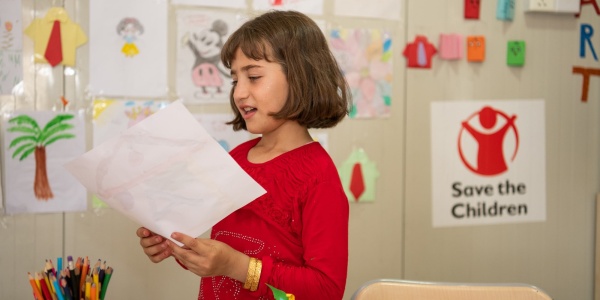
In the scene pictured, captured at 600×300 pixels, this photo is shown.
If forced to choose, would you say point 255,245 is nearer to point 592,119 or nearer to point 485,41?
point 485,41

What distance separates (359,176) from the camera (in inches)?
93.5

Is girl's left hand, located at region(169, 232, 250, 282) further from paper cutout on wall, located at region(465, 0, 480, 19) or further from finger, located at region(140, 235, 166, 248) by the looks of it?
paper cutout on wall, located at region(465, 0, 480, 19)

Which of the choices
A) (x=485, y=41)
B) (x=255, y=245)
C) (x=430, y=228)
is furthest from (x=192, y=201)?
(x=485, y=41)

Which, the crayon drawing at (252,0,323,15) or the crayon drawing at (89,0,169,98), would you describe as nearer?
the crayon drawing at (89,0,169,98)

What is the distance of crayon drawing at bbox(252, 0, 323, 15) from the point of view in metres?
2.23

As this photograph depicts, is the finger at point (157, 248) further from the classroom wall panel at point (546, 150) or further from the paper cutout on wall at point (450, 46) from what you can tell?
the paper cutout on wall at point (450, 46)

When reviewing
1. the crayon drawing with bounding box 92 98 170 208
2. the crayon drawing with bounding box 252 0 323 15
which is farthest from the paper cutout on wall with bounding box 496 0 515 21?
the crayon drawing with bounding box 92 98 170 208

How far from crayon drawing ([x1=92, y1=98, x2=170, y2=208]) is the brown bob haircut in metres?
0.96

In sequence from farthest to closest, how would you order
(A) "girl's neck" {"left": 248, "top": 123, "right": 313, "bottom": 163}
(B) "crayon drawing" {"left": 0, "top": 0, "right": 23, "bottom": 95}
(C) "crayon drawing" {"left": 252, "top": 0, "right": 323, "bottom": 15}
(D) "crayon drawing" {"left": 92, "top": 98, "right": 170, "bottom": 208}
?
(C) "crayon drawing" {"left": 252, "top": 0, "right": 323, "bottom": 15} → (D) "crayon drawing" {"left": 92, "top": 98, "right": 170, "bottom": 208} → (B) "crayon drawing" {"left": 0, "top": 0, "right": 23, "bottom": 95} → (A) "girl's neck" {"left": 248, "top": 123, "right": 313, "bottom": 163}

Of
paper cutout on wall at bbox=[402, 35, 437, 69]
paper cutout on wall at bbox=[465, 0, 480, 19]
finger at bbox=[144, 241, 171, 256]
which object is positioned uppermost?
paper cutout on wall at bbox=[465, 0, 480, 19]

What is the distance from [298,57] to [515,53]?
1604mm

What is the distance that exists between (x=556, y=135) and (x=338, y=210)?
1805 millimetres

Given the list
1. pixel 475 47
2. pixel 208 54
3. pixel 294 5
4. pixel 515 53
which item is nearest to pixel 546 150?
pixel 515 53

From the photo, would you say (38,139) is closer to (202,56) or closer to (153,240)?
(202,56)
